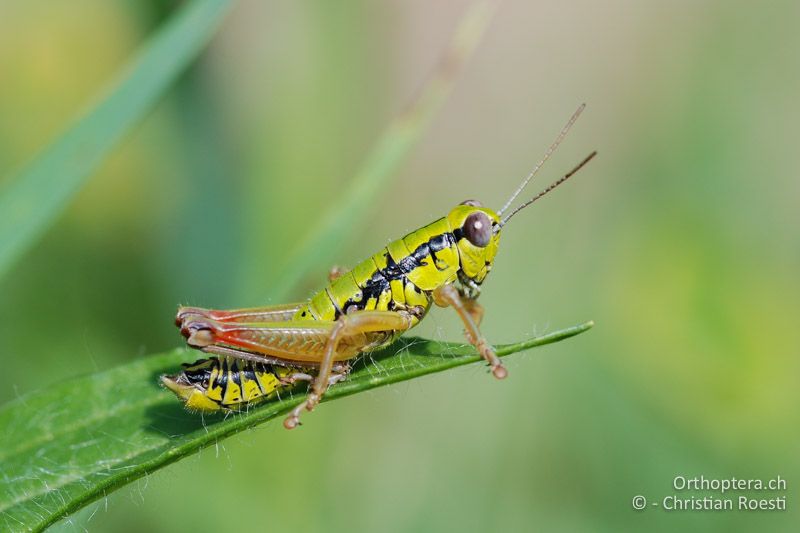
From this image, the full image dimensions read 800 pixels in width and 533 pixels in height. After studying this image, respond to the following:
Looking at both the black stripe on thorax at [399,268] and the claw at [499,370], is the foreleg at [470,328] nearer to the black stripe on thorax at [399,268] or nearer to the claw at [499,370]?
the claw at [499,370]

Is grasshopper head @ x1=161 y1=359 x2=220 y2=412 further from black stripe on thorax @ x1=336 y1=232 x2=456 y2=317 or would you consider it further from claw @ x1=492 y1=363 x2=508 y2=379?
claw @ x1=492 y1=363 x2=508 y2=379

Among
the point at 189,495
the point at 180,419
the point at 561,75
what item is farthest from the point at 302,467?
the point at 561,75

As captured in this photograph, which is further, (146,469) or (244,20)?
(244,20)

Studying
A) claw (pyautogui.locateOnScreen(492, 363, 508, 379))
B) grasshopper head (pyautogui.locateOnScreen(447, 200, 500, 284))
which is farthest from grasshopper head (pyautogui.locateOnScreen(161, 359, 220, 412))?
grasshopper head (pyautogui.locateOnScreen(447, 200, 500, 284))

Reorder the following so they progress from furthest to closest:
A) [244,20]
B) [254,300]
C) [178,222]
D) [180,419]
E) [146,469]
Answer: [244,20] < [178,222] < [254,300] < [180,419] < [146,469]

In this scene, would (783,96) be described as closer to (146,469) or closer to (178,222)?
(178,222)

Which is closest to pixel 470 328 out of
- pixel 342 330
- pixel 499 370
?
pixel 499 370

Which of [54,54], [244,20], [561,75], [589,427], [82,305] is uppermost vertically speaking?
[244,20]

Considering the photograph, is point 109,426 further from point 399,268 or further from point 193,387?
point 399,268
